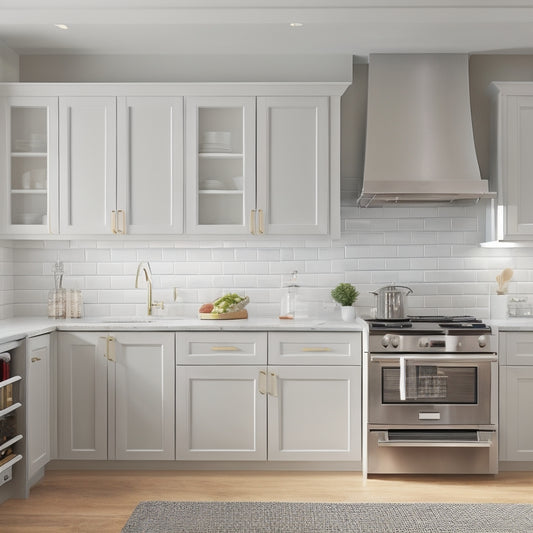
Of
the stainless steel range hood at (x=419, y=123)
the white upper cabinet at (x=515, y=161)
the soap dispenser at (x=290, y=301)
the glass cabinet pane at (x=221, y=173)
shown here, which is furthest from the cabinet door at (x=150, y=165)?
the white upper cabinet at (x=515, y=161)

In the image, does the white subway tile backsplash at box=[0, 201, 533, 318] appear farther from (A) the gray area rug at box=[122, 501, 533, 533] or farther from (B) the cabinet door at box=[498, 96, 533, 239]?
(A) the gray area rug at box=[122, 501, 533, 533]

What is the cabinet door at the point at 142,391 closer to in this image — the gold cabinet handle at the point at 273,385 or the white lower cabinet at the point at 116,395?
the white lower cabinet at the point at 116,395

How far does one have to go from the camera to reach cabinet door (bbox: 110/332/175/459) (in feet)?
12.8

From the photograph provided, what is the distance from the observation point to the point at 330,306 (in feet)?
14.8

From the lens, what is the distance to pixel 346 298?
4.31m

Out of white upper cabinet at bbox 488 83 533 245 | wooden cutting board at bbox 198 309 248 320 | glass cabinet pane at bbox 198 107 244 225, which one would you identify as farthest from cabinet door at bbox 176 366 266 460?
white upper cabinet at bbox 488 83 533 245

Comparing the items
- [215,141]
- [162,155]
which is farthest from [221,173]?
[162,155]

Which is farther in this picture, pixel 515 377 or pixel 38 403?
pixel 515 377

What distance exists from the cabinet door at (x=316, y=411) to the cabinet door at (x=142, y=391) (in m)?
0.61

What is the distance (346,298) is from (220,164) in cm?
119

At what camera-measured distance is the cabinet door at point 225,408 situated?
3914 mm

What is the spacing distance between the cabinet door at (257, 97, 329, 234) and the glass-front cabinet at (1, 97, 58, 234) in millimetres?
1319

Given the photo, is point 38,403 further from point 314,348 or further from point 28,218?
point 314,348

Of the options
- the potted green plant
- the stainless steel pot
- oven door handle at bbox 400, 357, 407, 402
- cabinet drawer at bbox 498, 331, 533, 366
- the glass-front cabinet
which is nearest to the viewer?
oven door handle at bbox 400, 357, 407, 402
